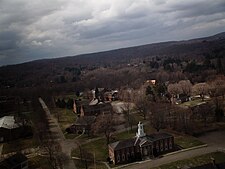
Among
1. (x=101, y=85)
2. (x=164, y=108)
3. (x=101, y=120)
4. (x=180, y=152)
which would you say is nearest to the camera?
(x=180, y=152)

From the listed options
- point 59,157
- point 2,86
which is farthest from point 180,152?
point 2,86

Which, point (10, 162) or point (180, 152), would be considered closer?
point (10, 162)

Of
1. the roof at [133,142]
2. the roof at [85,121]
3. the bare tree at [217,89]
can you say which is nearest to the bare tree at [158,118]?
the roof at [133,142]

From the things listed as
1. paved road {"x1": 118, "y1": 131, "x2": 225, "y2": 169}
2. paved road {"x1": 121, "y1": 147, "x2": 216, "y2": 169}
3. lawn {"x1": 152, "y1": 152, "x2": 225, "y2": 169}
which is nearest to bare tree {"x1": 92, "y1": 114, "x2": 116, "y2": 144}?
paved road {"x1": 121, "y1": 147, "x2": 216, "y2": 169}

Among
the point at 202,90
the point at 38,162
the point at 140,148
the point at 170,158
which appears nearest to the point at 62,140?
the point at 38,162

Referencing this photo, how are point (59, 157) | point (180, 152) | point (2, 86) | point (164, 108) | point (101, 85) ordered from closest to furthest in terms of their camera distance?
point (59, 157) < point (180, 152) < point (164, 108) < point (2, 86) < point (101, 85)

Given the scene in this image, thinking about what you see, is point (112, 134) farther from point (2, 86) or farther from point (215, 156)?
point (2, 86)
